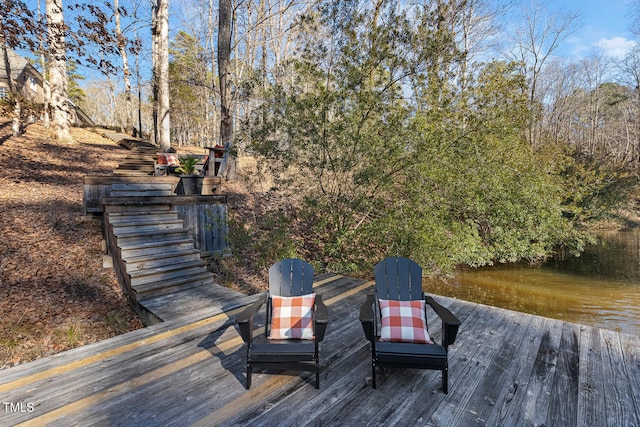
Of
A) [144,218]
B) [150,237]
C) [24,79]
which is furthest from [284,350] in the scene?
[24,79]

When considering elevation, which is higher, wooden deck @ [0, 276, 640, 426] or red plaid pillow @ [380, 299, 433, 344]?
red plaid pillow @ [380, 299, 433, 344]

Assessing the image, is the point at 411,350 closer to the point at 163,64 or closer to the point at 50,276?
the point at 50,276

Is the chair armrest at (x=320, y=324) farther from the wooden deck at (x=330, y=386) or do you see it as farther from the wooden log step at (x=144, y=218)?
the wooden log step at (x=144, y=218)

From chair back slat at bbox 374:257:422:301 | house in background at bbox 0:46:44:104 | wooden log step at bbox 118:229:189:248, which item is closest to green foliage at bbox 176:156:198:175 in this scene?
wooden log step at bbox 118:229:189:248

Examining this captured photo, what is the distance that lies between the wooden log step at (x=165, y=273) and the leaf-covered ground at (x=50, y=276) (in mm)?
489

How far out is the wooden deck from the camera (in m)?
1.98

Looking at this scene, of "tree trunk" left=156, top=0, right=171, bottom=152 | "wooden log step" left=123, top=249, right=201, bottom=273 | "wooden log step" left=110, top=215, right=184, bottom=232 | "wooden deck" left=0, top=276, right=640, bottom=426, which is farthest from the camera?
"tree trunk" left=156, top=0, right=171, bottom=152

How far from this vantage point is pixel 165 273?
13.6 feet

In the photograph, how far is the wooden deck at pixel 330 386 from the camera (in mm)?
1982

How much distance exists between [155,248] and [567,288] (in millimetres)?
9177

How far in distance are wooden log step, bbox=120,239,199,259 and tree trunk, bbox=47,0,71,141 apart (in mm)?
3377

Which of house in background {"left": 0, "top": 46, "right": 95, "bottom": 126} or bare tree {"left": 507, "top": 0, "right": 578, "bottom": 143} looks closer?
bare tree {"left": 507, "top": 0, "right": 578, "bottom": 143}

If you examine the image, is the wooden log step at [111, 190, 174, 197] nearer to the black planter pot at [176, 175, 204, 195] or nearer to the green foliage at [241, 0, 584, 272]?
the black planter pot at [176, 175, 204, 195]

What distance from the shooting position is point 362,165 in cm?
567
